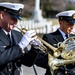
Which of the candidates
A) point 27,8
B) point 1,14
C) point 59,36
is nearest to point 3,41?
point 1,14

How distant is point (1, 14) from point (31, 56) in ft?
1.90

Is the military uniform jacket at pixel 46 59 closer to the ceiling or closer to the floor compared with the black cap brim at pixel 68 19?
closer to the floor

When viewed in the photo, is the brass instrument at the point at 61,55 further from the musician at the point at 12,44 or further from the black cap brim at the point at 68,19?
the black cap brim at the point at 68,19

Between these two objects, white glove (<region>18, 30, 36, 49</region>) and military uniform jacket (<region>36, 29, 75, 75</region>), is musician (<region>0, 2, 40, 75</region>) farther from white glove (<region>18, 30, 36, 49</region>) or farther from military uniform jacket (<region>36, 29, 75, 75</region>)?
military uniform jacket (<region>36, 29, 75, 75</region>)

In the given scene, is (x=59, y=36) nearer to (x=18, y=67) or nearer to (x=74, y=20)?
(x=74, y=20)

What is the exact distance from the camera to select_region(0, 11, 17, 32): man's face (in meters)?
3.31

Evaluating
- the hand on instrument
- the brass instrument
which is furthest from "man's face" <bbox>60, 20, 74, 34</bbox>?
the hand on instrument

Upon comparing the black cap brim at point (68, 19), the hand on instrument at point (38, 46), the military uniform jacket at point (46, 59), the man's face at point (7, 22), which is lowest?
Answer: the military uniform jacket at point (46, 59)

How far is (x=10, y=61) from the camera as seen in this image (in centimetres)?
326

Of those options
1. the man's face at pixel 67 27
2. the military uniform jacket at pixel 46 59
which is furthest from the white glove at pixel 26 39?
the man's face at pixel 67 27

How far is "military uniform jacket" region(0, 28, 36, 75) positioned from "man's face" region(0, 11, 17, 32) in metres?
0.12

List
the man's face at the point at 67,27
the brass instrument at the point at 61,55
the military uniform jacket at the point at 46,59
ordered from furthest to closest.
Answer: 1. the man's face at the point at 67,27
2. the military uniform jacket at the point at 46,59
3. the brass instrument at the point at 61,55

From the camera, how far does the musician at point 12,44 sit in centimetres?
324

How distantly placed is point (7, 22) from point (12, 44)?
314 mm
